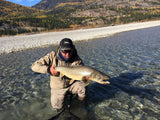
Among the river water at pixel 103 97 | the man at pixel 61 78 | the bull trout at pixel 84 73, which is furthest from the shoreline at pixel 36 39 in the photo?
the bull trout at pixel 84 73

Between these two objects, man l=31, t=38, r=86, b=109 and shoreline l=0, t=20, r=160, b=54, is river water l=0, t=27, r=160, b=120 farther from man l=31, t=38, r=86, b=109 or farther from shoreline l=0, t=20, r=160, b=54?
shoreline l=0, t=20, r=160, b=54

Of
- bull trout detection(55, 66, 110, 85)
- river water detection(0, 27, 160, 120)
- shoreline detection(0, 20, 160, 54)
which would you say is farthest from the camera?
shoreline detection(0, 20, 160, 54)

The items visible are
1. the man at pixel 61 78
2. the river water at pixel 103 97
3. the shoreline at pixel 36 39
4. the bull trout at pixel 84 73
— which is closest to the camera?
the bull trout at pixel 84 73

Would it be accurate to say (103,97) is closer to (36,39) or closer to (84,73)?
(84,73)

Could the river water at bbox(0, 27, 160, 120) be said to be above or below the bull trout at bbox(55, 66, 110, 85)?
below

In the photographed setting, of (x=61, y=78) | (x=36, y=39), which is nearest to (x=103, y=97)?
(x=61, y=78)

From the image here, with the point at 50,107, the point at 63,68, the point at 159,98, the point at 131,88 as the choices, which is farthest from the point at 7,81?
the point at 159,98

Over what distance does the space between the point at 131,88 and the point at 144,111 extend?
1667 mm

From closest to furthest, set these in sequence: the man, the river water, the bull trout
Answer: the bull trout
the man
the river water

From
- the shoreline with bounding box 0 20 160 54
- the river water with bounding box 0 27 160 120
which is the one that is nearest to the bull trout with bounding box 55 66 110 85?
the river water with bounding box 0 27 160 120

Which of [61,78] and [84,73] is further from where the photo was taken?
[61,78]

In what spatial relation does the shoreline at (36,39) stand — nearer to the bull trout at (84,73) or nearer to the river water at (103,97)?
the river water at (103,97)

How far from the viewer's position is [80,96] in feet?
15.8

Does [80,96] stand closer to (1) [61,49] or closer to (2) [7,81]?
(1) [61,49]
